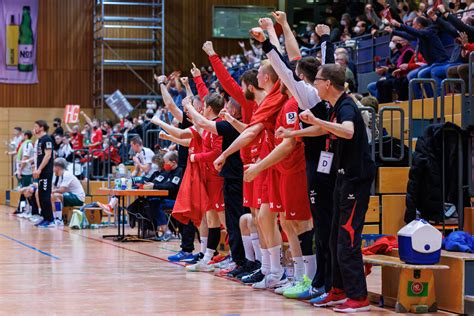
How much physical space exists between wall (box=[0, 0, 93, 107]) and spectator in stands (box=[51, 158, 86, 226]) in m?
10.1

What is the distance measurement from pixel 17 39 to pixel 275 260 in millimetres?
19095

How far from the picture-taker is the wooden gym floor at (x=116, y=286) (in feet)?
19.4

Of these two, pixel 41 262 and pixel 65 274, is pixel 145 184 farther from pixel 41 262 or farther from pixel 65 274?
pixel 65 274

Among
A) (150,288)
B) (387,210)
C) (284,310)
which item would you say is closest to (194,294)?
(150,288)

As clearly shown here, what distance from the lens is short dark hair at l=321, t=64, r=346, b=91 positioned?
5895 mm

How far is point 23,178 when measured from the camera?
62.4 feet

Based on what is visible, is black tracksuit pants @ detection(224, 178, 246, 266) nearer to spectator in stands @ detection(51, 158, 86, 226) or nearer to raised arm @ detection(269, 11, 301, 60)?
raised arm @ detection(269, 11, 301, 60)

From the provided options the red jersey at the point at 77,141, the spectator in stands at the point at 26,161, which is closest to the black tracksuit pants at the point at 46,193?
the spectator in stands at the point at 26,161

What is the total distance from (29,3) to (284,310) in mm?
20270

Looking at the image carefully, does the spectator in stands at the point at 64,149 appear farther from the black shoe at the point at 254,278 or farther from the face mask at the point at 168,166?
the black shoe at the point at 254,278

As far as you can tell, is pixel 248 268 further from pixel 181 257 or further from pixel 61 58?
pixel 61 58

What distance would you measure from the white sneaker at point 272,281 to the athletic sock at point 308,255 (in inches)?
19.2

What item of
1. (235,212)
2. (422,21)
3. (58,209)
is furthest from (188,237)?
(58,209)

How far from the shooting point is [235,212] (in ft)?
25.7
